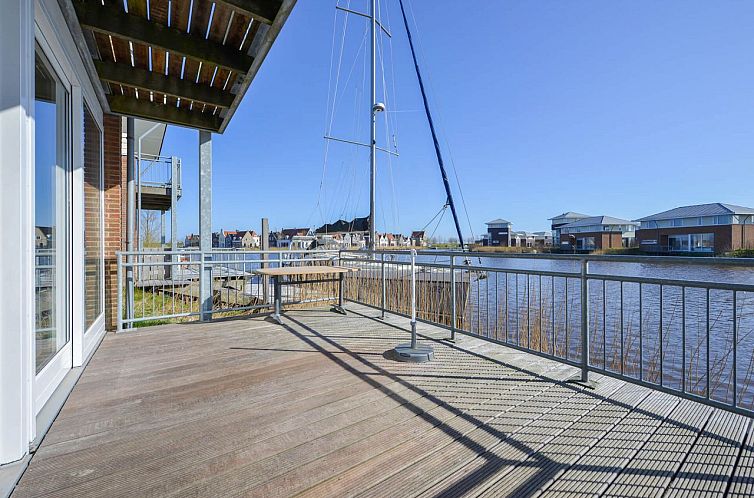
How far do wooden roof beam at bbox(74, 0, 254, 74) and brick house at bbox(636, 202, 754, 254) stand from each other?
1963 cm

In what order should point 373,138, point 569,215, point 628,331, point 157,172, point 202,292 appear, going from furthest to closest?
point 569,215, point 157,172, point 373,138, point 202,292, point 628,331

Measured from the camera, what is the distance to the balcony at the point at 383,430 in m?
1.43

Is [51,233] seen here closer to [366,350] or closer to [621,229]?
[366,350]

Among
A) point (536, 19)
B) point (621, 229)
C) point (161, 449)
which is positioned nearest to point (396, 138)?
point (536, 19)

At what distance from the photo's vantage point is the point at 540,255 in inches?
109

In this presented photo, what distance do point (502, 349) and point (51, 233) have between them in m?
3.61

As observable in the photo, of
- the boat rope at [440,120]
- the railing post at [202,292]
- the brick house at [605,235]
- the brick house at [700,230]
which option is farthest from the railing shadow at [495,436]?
the brick house at [605,235]

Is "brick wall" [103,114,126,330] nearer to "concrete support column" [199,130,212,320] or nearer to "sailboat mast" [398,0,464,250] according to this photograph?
"concrete support column" [199,130,212,320]

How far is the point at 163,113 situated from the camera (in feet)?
14.1

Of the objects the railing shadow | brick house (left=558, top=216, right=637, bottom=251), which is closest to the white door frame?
the railing shadow

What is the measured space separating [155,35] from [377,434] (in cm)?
335

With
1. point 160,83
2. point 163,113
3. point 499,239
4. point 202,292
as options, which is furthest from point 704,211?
point 160,83

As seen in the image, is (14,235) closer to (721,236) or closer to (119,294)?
(119,294)

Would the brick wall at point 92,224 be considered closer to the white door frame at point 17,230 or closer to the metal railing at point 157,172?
the white door frame at point 17,230
